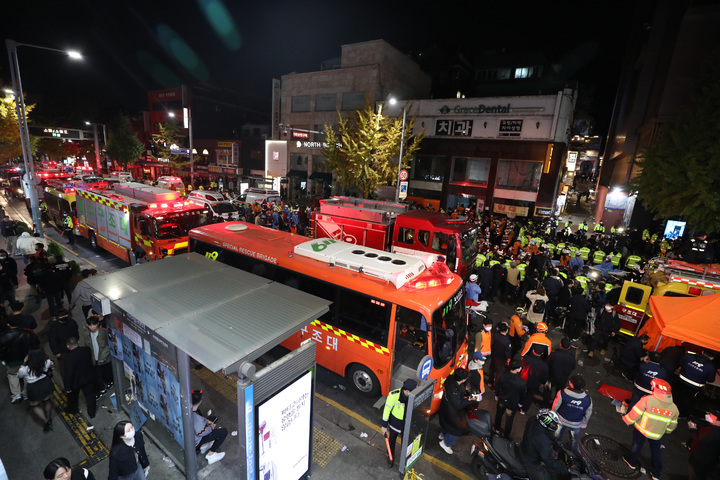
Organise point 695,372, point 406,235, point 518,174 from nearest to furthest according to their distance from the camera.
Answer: point 695,372
point 406,235
point 518,174

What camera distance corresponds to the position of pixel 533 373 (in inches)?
255

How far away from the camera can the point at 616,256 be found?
539 inches

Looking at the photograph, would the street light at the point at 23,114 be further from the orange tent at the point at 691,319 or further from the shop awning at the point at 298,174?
the shop awning at the point at 298,174

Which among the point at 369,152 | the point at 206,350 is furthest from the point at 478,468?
the point at 369,152

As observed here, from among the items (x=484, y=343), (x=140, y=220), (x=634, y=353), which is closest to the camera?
(x=484, y=343)

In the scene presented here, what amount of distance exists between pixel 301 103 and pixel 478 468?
40241 millimetres

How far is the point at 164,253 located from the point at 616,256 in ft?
59.8

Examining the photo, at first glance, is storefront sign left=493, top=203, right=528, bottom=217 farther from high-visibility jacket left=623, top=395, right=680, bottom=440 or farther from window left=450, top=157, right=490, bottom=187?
high-visibility jacket left=623, top=395, right=680, bottom=440

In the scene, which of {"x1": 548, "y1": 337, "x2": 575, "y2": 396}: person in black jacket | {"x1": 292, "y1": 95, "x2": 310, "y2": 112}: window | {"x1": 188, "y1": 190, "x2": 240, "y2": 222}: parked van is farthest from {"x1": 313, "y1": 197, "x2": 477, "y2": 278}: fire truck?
{"x1": 292, "y1": 95, "x2": 310, "y2": 112}: window

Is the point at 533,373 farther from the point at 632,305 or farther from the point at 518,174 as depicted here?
the point at 518,174

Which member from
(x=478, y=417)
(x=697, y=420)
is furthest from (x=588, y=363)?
(x=478, y=417)

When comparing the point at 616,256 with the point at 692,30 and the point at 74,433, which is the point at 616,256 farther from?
the point at 74,433

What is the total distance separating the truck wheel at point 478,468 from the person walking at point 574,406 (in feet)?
5.26

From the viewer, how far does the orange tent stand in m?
6.53
